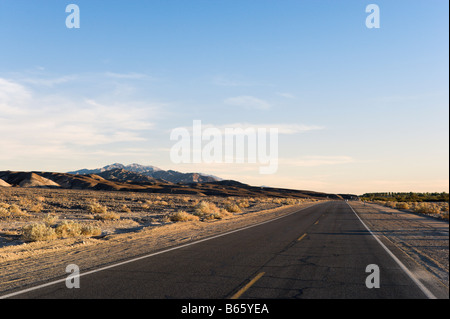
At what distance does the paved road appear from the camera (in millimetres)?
7195

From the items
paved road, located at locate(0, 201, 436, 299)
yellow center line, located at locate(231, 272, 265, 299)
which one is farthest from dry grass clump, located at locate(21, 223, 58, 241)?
yellow center line, located at locate(231, 272, 265, 299)

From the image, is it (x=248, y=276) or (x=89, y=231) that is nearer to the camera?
(x=248, y=276)

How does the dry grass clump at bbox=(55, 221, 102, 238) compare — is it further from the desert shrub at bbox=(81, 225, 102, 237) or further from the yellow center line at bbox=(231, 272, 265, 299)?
the yellow center line at bbox=(231, 272, 265, 299)

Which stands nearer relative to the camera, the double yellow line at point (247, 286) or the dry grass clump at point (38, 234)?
the double yellow line at point (247, 286)

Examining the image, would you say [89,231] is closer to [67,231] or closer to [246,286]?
[67,231]

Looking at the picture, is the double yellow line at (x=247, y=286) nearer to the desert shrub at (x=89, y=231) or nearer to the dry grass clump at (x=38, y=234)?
the dry grass clump at (x=38, y=234)

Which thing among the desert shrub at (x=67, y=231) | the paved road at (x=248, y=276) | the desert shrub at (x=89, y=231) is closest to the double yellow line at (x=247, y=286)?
the paved road at (x=248, y=276)

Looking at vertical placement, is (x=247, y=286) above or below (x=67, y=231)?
above

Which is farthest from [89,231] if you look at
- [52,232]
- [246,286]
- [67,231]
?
[246,286]

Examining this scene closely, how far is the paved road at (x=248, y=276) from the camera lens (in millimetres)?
7195

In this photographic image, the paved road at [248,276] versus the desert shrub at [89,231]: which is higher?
the paved road at [248,276]

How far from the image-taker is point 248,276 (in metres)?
8.66

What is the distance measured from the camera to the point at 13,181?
11488 cm
